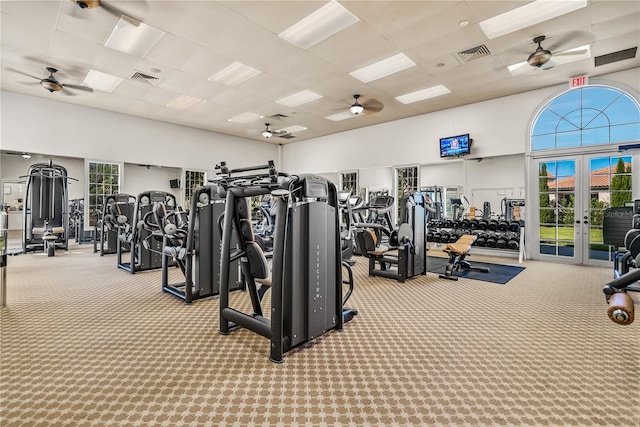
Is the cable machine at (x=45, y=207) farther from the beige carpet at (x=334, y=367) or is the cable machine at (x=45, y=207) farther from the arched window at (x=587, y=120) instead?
the arched window at (x=587, y=120)

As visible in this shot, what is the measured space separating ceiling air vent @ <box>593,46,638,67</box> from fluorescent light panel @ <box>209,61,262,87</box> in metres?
6.39

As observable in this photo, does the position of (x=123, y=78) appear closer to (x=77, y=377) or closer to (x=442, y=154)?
(x=77, y=377)

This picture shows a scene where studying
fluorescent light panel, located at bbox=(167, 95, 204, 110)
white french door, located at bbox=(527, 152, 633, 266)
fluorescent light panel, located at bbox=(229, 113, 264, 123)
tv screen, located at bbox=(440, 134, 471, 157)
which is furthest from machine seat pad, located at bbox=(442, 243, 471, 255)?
fluorescent light panel, located at bbox=(167, 95, 204, 110)

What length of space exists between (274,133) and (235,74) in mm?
4720

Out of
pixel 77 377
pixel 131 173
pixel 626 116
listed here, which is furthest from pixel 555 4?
pixel 131 173

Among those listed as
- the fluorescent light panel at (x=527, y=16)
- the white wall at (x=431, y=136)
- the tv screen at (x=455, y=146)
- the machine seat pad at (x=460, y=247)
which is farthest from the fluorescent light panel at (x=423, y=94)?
the machine seat pad at (x=460, y=247)

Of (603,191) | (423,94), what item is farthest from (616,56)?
(423,94)

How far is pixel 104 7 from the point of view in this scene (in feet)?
13.5

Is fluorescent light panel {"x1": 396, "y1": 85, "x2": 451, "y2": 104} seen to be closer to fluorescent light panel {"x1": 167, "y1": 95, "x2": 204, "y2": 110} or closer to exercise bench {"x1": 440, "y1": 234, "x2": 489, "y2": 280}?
exercise bench {"x1": 440, "y1": 234, "x2": 489, "y2": 280}

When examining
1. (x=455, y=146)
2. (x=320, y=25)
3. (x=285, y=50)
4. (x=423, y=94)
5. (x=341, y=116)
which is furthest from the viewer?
(x=341, y=116)

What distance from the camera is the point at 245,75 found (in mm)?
6305

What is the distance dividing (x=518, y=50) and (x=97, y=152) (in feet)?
33.1

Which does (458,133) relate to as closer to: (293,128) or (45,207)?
(293,128)

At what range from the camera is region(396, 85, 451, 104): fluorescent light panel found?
7083 millimetres
